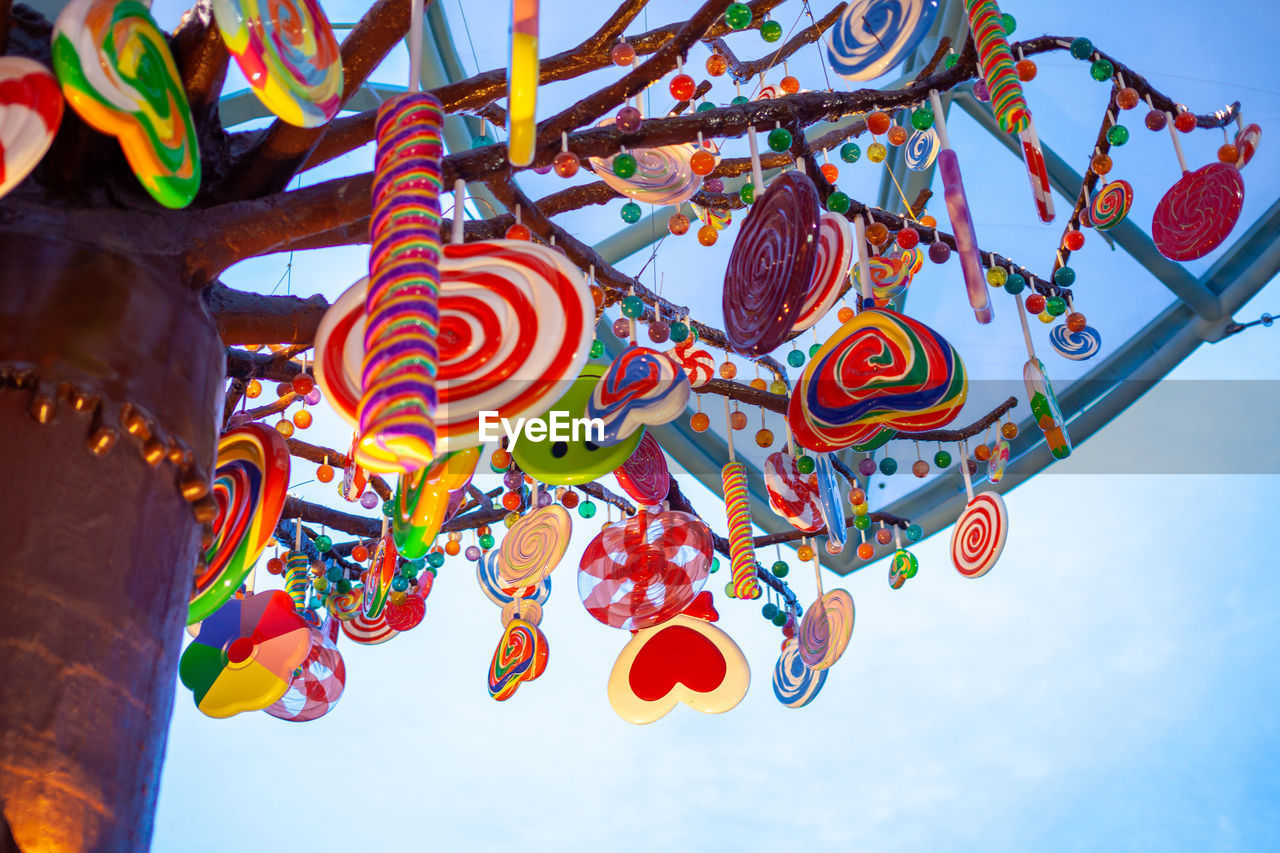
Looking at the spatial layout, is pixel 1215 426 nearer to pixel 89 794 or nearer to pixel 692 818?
pixel 692 818

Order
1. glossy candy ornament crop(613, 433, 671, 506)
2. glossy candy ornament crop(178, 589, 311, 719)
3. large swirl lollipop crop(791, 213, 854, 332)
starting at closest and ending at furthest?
large swirl lollipop crop(791, 213, 854, 332), glossy candy ornament crop(178, 589, 311, 719), glossy candy ornament crop(613, 433, 671, 506)

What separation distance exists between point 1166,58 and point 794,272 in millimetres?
4128

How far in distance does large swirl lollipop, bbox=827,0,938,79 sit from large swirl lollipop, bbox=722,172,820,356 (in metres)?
0.96

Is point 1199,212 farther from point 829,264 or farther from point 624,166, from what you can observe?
point 624,166

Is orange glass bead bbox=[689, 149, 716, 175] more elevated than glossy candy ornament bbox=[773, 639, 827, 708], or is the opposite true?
orange glass bead bbox=[689, 149, 716, 175]

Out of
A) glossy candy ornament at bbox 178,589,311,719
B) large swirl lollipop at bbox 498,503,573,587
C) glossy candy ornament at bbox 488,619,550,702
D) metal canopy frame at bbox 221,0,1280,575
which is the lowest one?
glossy candy ornament at bbox 178,589,311,719

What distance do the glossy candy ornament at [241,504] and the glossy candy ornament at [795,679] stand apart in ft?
9.29

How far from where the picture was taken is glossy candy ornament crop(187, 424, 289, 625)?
8.29 feet

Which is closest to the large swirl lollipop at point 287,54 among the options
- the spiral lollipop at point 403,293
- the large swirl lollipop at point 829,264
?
the spiral lollipop at point 403,293

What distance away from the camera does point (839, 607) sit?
468 cm

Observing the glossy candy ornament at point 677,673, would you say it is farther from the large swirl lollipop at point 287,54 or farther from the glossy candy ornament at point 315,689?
the large swirl lollipop at point 287,54

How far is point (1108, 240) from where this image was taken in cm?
547

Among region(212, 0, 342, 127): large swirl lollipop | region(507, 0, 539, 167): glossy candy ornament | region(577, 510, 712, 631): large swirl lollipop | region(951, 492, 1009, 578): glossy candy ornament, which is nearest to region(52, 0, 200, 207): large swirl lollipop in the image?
region(212, 0, 342, 127): large swirl lollipop

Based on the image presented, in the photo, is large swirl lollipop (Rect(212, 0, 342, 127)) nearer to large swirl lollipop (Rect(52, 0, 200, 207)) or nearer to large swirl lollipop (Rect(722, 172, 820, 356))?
large swirl lollipop (Rect(52, 0, 200, 207))
